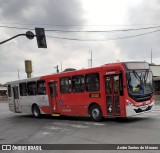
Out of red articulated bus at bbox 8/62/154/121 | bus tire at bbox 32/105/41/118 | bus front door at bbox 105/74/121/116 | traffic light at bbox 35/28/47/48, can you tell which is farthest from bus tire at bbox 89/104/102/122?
bus tire at bbox 32/105/41/118

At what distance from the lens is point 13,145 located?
448 inches

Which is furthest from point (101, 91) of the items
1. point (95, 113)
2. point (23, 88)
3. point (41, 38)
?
point (23, 88)

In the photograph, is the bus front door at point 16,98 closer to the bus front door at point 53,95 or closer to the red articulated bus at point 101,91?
the red articulated bus at point 101,91

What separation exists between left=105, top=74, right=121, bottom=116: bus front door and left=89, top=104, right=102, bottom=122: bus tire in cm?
74

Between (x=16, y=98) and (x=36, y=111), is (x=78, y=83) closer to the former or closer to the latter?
(x=36, y=111)

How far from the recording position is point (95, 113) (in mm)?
17172

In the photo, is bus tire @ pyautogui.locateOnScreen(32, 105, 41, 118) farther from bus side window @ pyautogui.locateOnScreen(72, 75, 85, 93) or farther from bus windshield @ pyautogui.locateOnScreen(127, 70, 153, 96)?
bus windshield @ pyautogui.locateOnScreen(127, 70, 153, 96)

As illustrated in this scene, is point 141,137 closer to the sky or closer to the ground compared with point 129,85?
closer to the ground

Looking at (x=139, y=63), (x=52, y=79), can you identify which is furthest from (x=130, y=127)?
(x=52, y=79)

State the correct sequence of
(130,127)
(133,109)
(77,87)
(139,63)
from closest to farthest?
(130,127), (133,109), (139,63), (77,87)

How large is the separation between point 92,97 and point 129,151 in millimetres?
8290

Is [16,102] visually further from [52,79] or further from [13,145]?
[13,145]

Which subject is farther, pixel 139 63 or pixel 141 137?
pixel 139 63

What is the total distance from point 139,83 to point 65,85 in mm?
4969
